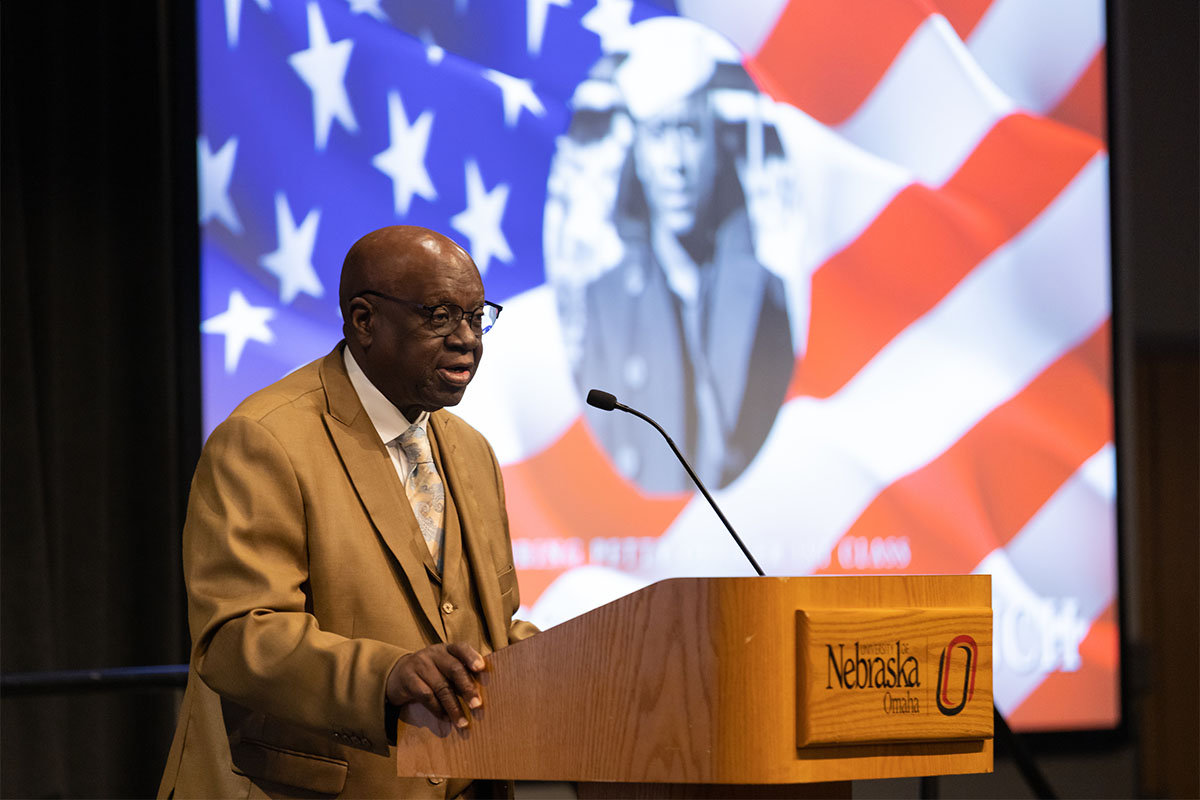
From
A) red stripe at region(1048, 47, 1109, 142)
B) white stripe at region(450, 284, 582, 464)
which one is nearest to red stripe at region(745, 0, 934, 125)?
red stripe at region(1048, 47, 1109, 142)

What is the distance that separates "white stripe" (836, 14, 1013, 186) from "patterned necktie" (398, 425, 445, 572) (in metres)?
2.23

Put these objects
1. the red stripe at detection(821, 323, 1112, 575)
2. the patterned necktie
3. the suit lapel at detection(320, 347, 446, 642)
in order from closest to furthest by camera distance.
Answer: the suit lapel at detection(320, 347, 446, 642) < the patterned necktie < the red stripe at detection(821, 323, 1112, 575)

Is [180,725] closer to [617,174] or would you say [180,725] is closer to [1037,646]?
[617,174]

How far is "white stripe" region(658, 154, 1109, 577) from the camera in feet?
11.7

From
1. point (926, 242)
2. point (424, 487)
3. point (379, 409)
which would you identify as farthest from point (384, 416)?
point (926, 242)

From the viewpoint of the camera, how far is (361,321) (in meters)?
1.94

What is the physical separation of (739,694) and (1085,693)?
2.94 metres

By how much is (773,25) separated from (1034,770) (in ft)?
7.38

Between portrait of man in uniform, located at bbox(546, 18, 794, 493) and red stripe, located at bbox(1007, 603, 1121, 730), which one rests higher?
portrait of man in uniform, located at bbox(546, 18, 794, 493)

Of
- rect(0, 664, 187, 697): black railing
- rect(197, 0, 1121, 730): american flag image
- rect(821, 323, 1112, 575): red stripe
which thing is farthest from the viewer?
rect(821, 323, 1112, 575): red stripe

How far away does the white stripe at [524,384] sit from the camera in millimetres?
3459

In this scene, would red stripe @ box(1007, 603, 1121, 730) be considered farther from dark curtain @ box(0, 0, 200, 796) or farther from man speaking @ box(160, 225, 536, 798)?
dark curtain @ box(0, 0, 200, 796)

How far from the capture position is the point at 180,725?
193cm

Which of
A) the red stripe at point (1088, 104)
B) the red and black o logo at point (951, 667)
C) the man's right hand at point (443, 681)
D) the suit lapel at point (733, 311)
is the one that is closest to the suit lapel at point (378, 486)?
the man's right hand at point (443, 681)
